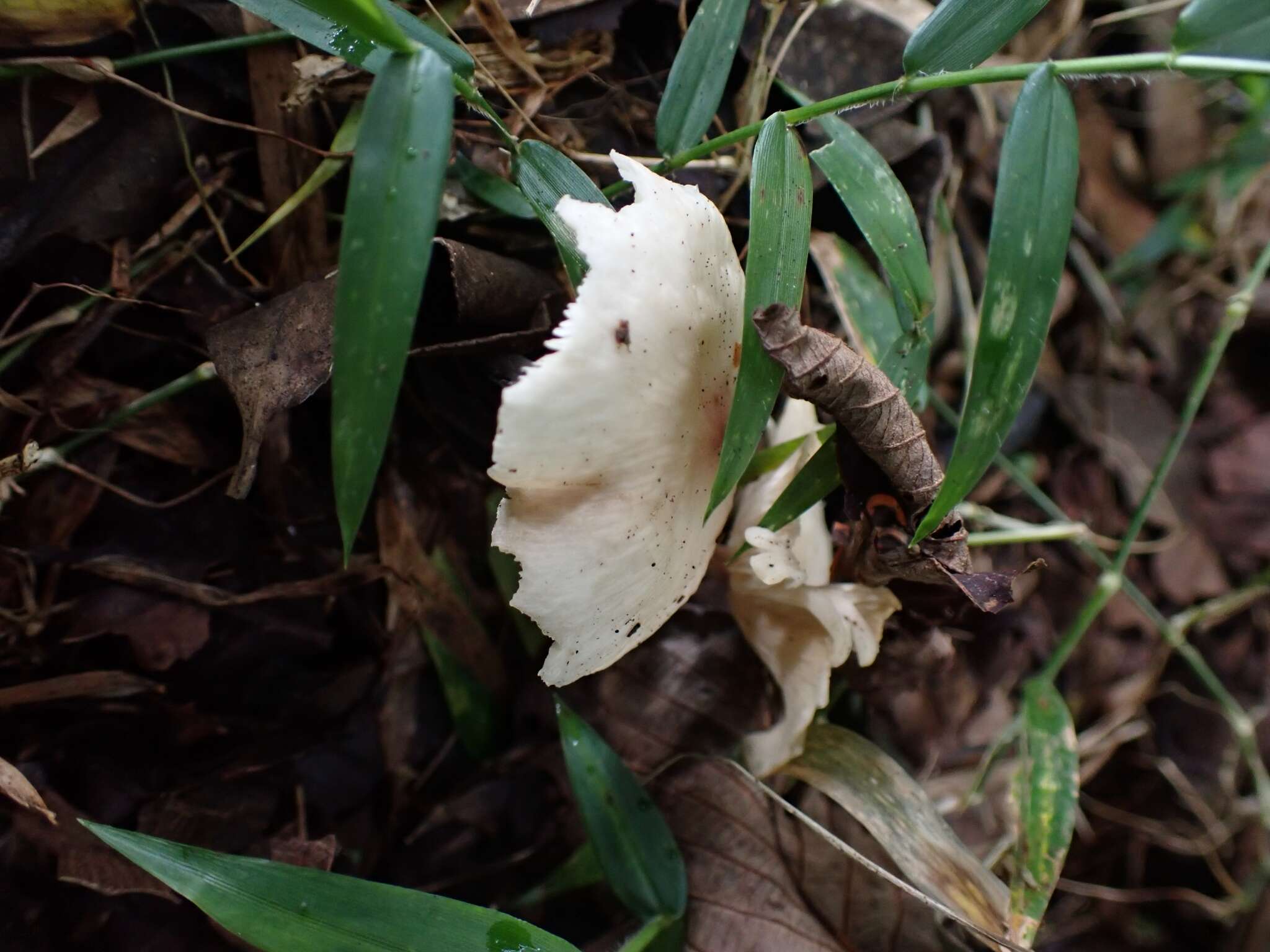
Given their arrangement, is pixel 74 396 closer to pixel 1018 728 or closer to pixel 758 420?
pixel 758 420

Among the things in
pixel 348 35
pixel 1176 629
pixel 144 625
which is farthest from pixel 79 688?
pixel 1176 629

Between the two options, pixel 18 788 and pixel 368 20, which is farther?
pixel 18 788

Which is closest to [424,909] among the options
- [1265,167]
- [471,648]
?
[471,648]

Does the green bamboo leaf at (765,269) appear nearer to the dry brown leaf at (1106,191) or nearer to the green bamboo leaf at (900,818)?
the green bamboo leaf at (900,818)

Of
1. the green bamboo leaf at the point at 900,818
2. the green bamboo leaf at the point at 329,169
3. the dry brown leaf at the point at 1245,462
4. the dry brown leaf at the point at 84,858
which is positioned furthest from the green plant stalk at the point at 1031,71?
the dry brown leaf at the point at 1245,462

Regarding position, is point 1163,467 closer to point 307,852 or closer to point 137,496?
point 307,852

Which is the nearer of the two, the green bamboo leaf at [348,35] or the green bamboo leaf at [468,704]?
the green bamboo leaf at [348,35]
